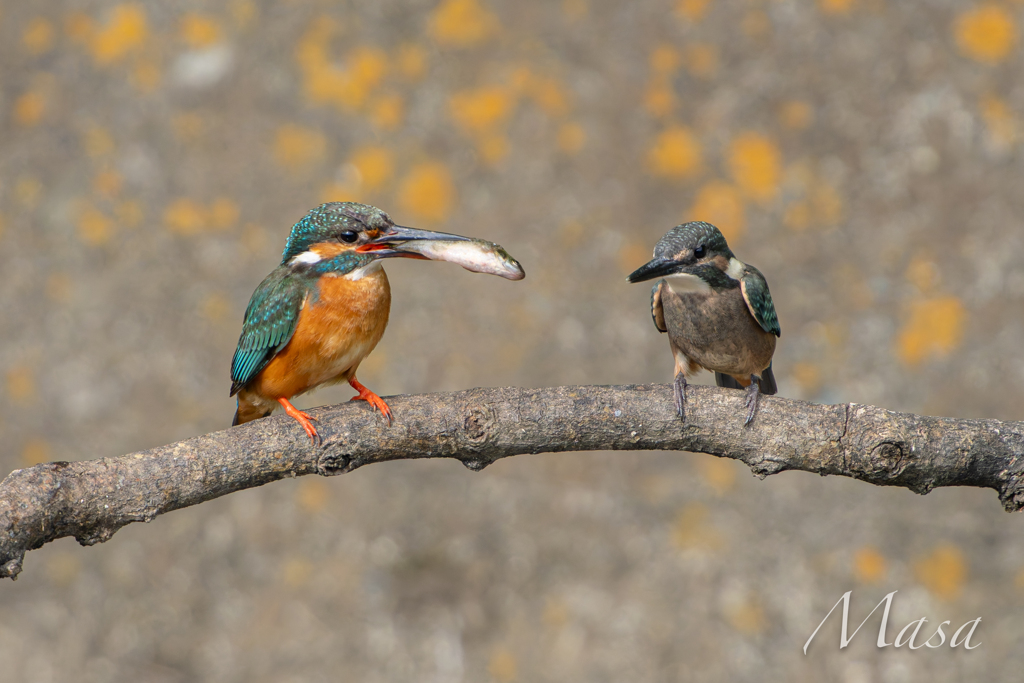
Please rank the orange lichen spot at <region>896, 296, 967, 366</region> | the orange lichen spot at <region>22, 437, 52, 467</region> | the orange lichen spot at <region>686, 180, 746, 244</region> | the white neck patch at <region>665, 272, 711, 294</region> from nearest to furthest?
the white neck patch at <region>665, 272, 711, 294</region> → the orange lichen spot at <region>896, 296, 967, 366</region> → the orange lichen spot at <region>686, 180, 746, 244</region> → the orange lichen spot at <region>22, 437, 52, 467</region>

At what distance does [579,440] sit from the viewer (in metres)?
2.46

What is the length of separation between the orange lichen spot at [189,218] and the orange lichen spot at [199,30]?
0.80 m

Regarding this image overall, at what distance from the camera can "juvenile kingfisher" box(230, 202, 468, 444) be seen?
2840 millimetres

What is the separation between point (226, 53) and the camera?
172 inches

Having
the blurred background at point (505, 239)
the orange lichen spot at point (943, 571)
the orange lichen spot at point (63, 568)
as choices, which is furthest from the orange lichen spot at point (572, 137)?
the orange lichen spot at point (63, 568)

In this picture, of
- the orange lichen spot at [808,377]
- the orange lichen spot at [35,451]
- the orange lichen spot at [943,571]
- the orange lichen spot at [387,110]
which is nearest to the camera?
the orange lichen spot at [943,571]

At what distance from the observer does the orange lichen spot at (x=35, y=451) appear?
13.7ft

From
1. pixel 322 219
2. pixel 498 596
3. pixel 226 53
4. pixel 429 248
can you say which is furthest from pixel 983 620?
pixel 226 53

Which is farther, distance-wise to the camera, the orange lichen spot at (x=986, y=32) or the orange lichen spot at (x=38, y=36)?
the orange lichen spot at (x=38, y=36)

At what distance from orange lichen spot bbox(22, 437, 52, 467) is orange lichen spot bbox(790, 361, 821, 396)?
137 inches

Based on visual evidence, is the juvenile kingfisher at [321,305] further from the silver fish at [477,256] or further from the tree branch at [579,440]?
the tree branch at [579,440]

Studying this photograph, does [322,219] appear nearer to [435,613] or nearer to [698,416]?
[698,416]

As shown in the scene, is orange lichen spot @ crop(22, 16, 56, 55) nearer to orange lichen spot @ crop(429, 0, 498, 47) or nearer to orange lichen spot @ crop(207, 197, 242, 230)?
orange lichen spot @ crop(207, 197, 242, 230)

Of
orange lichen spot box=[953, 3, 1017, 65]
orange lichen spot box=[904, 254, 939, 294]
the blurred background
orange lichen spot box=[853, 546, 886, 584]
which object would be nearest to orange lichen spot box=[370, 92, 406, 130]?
the blurred background
